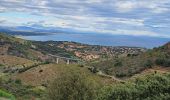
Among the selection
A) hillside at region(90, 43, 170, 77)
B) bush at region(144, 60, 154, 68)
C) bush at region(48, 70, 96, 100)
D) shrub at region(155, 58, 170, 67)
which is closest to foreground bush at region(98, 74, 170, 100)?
bush at region(48, 70, 96, 100)

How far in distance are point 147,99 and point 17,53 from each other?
110890mm

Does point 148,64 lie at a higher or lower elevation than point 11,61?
higher

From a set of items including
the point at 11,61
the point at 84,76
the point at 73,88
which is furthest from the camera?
the point at 11,61

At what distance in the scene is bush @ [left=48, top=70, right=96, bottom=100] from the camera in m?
29.1

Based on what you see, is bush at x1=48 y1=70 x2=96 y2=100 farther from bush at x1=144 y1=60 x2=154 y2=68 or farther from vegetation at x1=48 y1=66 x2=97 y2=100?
bush at x1=144 y1=60 x2=154 y2=68

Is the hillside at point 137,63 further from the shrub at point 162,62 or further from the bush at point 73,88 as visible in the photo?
the bush at point 73,88

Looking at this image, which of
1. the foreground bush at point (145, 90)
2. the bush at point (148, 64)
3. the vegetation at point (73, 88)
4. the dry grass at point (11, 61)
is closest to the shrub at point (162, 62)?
the bush at point (148, 64)

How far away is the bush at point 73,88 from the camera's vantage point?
95.4 feet

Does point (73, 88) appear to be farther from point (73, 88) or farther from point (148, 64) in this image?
point (148, 64)

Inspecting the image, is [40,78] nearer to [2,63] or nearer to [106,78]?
[106,78]

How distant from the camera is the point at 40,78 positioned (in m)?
67.4

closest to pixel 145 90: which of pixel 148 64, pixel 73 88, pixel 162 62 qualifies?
pixel 73 88

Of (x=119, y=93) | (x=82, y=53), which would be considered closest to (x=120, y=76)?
(x=119, y=93)

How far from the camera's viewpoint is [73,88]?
29.2 meters
